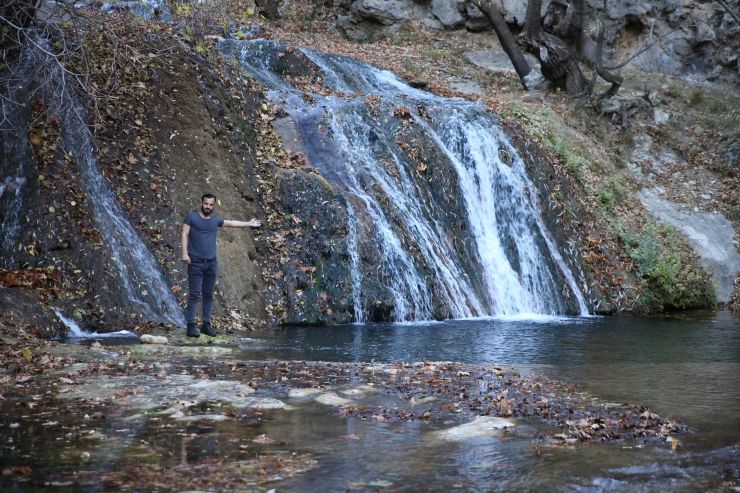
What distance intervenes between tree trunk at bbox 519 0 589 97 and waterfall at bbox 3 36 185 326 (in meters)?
16.0

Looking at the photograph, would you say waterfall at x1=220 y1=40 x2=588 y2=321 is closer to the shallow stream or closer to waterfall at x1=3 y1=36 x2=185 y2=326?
waterfall at x1=3 y1=36 x2=185 y2=326

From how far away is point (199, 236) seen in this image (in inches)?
367

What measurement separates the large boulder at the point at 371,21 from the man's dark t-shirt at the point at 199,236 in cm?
2068

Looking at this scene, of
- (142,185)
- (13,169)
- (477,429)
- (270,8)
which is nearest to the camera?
(477,429)

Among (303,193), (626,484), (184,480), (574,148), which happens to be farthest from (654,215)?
(184,480)

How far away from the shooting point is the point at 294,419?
5.26 meters

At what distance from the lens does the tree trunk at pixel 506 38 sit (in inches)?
936

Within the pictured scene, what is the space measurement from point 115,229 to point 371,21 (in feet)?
66.6

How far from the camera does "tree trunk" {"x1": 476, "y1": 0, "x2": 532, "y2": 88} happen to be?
23766mm

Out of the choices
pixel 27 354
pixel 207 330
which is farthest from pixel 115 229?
pixel 27 354

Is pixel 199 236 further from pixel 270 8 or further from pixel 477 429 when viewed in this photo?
pixel 270 8

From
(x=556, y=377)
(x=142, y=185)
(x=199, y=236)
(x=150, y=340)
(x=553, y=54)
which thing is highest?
(x=553, y=54)

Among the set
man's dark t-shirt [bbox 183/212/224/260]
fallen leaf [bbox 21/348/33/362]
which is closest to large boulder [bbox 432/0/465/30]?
man's dark t-shirt [bbox 183/212/224/260]

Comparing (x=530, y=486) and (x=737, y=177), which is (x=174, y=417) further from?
(x=737, y=177)
